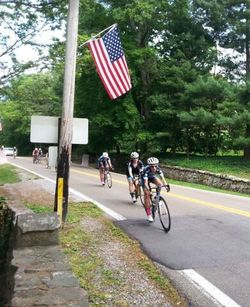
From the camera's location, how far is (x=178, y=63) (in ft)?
107

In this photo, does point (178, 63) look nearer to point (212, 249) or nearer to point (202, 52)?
point (202, 52)

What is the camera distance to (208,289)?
6.04m

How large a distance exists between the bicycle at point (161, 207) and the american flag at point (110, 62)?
309cm

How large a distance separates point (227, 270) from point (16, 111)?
16.2 metres

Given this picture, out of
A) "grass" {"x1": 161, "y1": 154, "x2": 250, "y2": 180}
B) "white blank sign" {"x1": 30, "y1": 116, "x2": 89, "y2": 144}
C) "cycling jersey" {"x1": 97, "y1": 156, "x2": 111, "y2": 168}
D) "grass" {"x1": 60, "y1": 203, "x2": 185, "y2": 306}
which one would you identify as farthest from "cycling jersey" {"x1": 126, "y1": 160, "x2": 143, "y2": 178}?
"grass" {"x1": 161, "y1": 154, "x2": 250, "y2": 180}

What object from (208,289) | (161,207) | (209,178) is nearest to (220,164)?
(209,178)

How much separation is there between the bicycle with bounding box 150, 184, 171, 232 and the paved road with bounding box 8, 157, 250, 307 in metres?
0.20

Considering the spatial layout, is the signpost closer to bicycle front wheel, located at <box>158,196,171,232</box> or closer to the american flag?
bicycle front wheel, located at <box>158,196,171,232</box>

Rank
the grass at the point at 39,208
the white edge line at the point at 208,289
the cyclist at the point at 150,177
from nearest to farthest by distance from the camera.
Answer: the white edge line at the point at 208,289, the cyclist at the point at 150,177, the grass at the point at 39,208

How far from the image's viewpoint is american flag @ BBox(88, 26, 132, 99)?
445 inches

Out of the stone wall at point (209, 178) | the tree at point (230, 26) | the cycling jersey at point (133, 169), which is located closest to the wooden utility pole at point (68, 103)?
the cycling jersey at point (133, 169)

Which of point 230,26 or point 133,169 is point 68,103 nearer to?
point 133,169

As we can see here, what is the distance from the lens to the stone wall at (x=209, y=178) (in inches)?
855

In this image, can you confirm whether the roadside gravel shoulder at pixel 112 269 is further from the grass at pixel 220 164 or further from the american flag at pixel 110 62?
the grass at pixel 220 164
